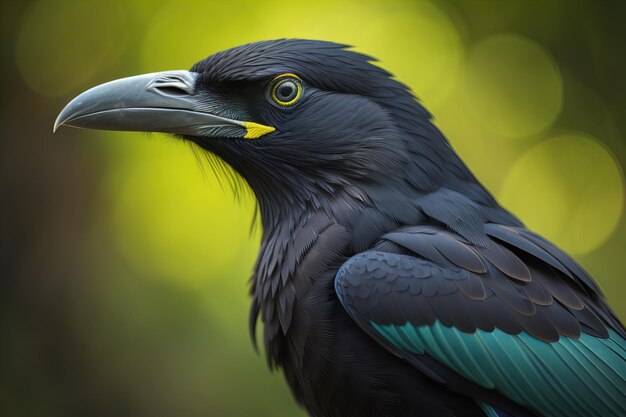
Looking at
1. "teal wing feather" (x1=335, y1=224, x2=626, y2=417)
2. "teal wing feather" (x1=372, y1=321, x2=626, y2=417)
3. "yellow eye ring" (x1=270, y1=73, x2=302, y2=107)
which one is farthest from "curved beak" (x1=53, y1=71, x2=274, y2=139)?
"teal wing feather" (x1=372, y1=321, x2=626, y2=417)

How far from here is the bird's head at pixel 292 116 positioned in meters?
4.72

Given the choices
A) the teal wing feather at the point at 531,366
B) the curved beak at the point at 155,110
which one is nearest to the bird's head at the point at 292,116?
the curved beak at the point at 155,110

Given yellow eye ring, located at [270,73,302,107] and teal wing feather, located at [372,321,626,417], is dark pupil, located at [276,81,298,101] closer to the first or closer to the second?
yellow eye ring, located at [270,73,302,107]

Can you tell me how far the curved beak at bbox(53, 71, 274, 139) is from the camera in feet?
15.4

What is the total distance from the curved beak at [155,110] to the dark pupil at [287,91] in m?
0.21

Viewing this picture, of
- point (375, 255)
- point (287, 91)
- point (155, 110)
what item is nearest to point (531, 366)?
point (375, 255)

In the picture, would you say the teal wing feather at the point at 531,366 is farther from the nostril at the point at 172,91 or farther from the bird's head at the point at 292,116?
the nostril at the point at 172,91

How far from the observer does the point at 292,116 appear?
4.88 m

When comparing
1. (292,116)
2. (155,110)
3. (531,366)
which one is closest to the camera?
(531,366)

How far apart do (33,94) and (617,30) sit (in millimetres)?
7001

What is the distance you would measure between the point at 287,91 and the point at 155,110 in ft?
2.52

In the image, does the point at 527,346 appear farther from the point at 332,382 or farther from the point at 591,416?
the point at 332,382

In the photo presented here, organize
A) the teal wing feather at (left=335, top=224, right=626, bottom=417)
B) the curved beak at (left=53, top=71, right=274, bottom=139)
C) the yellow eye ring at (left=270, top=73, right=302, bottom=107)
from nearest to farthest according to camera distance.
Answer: the teal wing feather at (left=335, top=224, right=626, bottom=417)
the curved beak at (left=53, top=71, right=274, bottom=139)
the yellow eye ring at (left=270, top=73, right=302, bottom=107)

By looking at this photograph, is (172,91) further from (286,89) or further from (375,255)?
(375,255)
